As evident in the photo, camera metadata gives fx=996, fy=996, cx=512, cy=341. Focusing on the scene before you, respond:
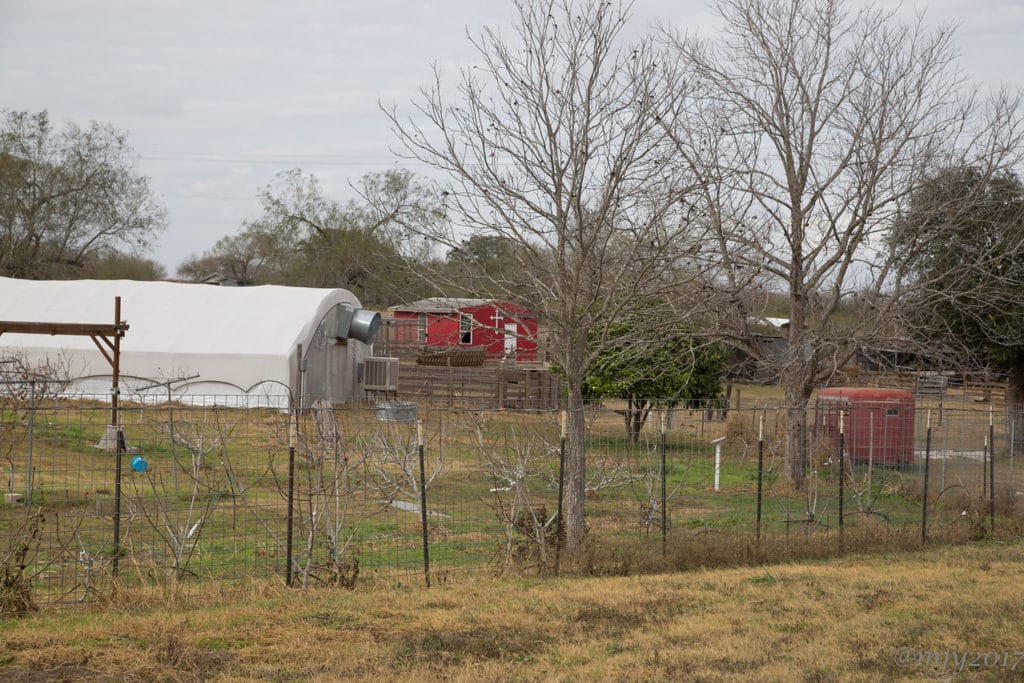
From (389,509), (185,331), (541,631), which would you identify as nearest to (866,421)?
(389,509)

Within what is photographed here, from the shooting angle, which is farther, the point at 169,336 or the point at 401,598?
the point at 169,336

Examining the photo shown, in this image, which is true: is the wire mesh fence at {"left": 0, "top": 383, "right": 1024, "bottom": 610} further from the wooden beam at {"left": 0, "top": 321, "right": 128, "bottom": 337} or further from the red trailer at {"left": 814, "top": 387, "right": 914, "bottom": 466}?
the wooden beam at {"left": 0, "top": 321, "right": 128, "bottom": 337}

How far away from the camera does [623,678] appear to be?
5.67 m

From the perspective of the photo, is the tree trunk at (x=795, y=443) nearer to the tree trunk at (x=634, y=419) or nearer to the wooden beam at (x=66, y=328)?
the tree trunk at (x=634, y=419)

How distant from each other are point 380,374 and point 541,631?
2233 centimetres

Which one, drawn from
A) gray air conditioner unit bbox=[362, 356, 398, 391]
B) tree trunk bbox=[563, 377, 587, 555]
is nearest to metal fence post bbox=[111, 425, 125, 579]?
tree trunk bbox=[563, 377, 587, 555]

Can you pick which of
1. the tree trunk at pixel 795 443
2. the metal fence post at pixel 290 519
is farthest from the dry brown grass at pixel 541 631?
the tree trunk at pixel 795 443

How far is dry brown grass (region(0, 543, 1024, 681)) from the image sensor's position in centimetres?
579

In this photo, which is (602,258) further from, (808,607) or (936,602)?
(936,602)

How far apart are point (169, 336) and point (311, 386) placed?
377 cm

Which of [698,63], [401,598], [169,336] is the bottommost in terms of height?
[401,598]

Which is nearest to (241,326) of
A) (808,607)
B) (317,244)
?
(808,607)

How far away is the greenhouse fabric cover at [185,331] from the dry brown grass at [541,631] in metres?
15.9

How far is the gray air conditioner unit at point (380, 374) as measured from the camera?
1118 inches
